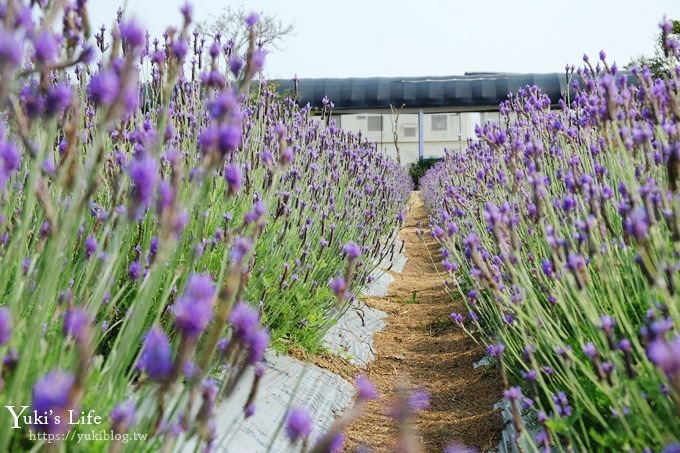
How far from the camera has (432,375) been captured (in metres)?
3.98

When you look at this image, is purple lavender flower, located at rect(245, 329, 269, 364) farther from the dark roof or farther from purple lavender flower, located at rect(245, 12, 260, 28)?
the dark roof

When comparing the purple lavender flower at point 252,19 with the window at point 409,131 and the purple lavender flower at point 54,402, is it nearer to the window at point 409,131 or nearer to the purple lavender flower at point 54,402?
the purple lavender flower at point 54,402

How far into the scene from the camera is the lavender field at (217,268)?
0.98m

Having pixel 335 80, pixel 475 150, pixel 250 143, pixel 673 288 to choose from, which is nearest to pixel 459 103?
pixel 335 80

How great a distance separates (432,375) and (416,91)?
23.6 meters

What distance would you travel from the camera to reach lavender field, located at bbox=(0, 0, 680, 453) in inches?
38.7

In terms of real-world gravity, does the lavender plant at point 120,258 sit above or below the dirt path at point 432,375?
above

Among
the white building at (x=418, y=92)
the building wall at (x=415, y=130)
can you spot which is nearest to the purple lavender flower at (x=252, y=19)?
the white building at (x=418, y=92)

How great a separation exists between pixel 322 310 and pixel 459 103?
2349cm

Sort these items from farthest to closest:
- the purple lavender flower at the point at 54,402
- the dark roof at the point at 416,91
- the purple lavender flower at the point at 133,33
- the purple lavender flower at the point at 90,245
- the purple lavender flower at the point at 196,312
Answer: the dark roof at the point at 416,91 < the purple lavender flower at the point at 90,245 < the purple lavender flower at the point at 133,33 < the purple lavender flower at the point at 196,312 < the purple lavender flower at the point at 54,402

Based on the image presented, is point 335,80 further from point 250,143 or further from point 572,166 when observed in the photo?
point 572,166

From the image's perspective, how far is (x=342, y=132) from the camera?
5.77 metres

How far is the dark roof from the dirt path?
20703 mm

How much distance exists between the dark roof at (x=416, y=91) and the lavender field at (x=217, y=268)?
22520 mm
